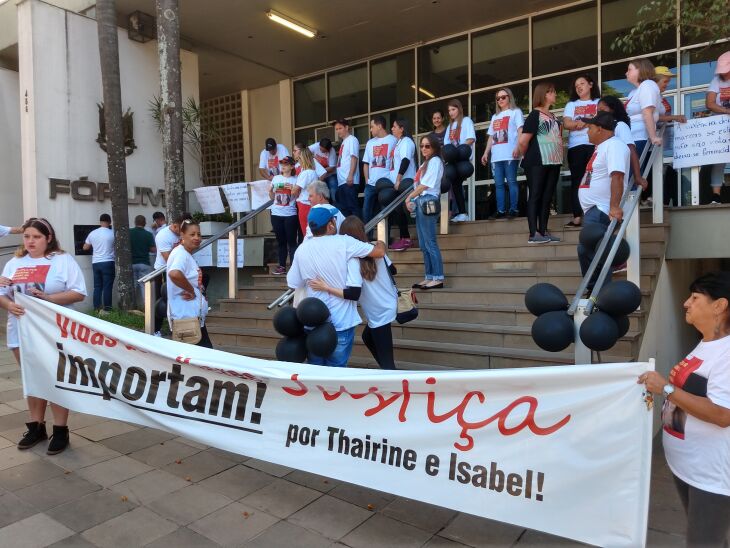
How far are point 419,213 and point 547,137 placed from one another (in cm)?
160

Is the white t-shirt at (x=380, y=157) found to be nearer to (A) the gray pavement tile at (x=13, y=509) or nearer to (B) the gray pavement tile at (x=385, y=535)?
(B) the gray pavement tile at (x=385, y=535)

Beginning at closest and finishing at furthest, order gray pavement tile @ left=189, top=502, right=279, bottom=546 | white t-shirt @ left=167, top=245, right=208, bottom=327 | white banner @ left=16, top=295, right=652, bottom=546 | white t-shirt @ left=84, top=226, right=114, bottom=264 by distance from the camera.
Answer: white banner @ left=16, top=295, right=652, bottom=546 → gray pavement tile @ left=189, top=502, right=279, bottom=546 → white t-shirt @ left=167, top=245, right=208, bottom=327 → white t-shirt @ left=84, top=226, right=114, bottom=264

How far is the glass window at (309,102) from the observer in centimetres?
1376

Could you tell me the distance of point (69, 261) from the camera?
4.34 metres

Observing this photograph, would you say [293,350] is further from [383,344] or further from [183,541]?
[183,541]

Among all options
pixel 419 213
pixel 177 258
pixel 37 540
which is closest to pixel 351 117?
pixel 419 213

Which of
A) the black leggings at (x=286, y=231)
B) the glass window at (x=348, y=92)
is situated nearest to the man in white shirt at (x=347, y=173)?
the black leggings at (x=286, y=231)

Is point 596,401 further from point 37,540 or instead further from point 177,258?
point 177,258

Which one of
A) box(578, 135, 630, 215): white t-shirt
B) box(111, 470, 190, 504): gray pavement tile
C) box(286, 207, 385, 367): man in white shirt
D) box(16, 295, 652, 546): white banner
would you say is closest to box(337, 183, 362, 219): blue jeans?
box(578, 135, 630, 215): white t-shirt

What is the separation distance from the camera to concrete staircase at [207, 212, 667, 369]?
4.88m

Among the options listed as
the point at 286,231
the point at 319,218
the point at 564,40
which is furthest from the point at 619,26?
the point at 319,218

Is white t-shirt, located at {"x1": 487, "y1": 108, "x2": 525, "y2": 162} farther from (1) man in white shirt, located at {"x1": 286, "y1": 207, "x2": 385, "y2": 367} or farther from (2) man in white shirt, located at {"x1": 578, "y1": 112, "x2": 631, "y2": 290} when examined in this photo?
(1) man in white shirt, located at {"x1": 286, "y1": 207, "x2": 385, "y2": 367}

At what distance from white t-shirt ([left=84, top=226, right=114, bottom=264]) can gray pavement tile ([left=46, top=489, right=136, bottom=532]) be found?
6.91m

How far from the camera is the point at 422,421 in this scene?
2.79 metres
